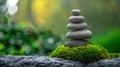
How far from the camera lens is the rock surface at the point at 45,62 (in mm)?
2904

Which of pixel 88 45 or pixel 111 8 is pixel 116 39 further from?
pixel 88 45

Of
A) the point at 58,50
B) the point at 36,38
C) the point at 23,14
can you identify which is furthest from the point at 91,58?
the point at 23,14

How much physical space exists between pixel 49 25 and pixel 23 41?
852 millimetres

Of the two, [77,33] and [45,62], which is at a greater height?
[77,33]

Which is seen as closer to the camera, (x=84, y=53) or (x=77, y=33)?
(x=84, y=53)

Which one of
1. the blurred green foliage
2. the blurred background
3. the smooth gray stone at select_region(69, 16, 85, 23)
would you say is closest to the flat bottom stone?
the smooth gray stone at select_region(69, 16, 85, 23)

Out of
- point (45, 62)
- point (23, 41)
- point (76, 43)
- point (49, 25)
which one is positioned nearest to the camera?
point (45, 62)

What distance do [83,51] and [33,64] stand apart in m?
0.38

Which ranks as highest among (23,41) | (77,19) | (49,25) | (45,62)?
(49,25)

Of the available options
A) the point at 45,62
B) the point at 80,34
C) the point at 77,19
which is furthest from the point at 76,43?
the point at 45,62

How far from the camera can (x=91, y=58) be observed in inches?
118

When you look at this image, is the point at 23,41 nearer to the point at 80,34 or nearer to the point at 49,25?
the point at 49,25

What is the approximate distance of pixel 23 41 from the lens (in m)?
5.86

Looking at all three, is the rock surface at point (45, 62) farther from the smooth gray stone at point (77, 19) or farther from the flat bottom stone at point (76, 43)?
the smooth gray stone at point (77, 19)
